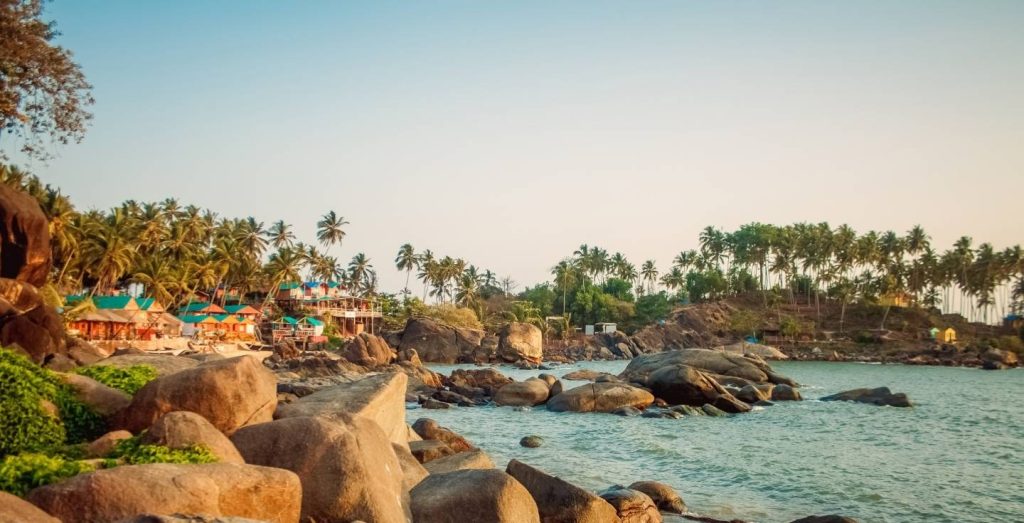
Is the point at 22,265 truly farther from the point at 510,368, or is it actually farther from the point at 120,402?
the point at 510,368

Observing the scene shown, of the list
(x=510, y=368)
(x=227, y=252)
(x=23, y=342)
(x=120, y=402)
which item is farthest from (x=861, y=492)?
(x=227, y=252)

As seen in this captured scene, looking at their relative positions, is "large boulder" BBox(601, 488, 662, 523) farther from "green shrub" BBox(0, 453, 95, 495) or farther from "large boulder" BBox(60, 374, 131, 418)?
"green shrub" BBox(0, 453, 95, 495)

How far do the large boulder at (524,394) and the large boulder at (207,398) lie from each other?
32347 millimetres

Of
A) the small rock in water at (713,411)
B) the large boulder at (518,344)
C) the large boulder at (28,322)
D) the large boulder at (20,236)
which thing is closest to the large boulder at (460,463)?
the large boulder at (28,322)

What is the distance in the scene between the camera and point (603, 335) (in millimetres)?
114938

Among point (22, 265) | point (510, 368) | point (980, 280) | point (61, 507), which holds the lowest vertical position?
point (510, 368)

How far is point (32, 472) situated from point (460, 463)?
9480 mm

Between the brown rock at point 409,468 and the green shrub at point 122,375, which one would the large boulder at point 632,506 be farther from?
the green shrub at point 122,375

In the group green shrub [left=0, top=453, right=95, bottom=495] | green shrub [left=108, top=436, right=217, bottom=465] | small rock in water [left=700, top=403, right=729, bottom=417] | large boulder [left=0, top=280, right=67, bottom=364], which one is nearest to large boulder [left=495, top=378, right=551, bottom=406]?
small rock in water [left=700, top=403, right=729, bottom=417]

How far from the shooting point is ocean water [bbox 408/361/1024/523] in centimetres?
1920

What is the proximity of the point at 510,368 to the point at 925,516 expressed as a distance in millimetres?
64153

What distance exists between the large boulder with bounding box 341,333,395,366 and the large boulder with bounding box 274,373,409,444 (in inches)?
2091

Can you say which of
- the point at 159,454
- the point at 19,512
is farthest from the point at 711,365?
the point at 19,512

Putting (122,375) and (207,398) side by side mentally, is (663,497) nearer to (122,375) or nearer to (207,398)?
(207,398)
